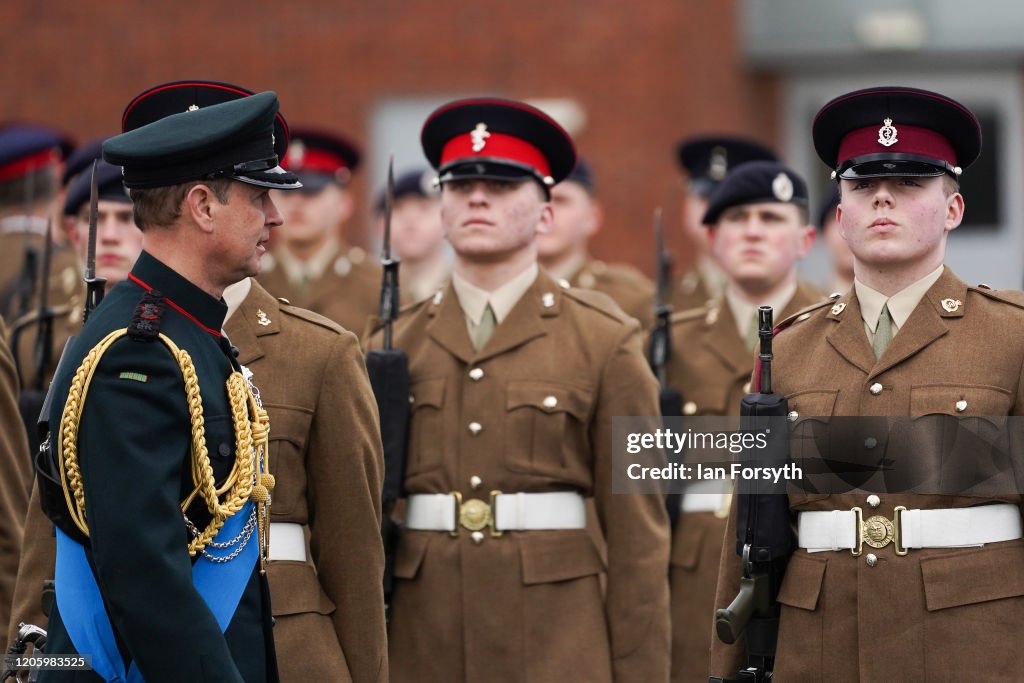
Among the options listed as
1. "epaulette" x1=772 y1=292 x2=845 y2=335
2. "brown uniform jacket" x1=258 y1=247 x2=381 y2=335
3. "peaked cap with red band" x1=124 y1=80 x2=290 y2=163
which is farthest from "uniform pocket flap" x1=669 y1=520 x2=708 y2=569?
"brown uniform jacket" x1=258 y1=247 x2=381 y2=335

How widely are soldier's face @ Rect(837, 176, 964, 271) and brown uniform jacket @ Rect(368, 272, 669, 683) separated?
1.19 metres

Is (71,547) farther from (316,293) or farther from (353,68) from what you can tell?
(353,68)

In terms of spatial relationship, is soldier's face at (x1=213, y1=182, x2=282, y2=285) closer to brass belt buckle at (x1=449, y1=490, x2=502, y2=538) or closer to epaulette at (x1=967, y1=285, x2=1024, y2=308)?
brass belt buckle at (x1=449, y1=490, x2=502, y2=538)

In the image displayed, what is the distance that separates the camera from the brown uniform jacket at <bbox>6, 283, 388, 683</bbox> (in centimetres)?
499

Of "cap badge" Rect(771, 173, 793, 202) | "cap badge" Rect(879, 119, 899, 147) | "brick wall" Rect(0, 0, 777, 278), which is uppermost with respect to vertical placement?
"brick wall" Rect(0, 0, 777, 278)

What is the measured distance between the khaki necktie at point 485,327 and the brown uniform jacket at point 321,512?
1.08m

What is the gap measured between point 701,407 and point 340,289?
410 centimetres

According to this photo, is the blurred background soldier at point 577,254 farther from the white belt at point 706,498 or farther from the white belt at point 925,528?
the white belt at point 925,528

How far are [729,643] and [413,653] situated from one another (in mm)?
1354

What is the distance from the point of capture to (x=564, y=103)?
1620 centimetres

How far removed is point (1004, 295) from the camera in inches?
206

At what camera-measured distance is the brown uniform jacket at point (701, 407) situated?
283 inches

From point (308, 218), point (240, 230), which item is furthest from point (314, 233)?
point (240, 230)

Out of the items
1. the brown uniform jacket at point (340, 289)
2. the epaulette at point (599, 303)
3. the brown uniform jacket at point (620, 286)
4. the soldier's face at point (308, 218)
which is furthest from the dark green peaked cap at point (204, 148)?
the soldier's face at point (308, 218)
